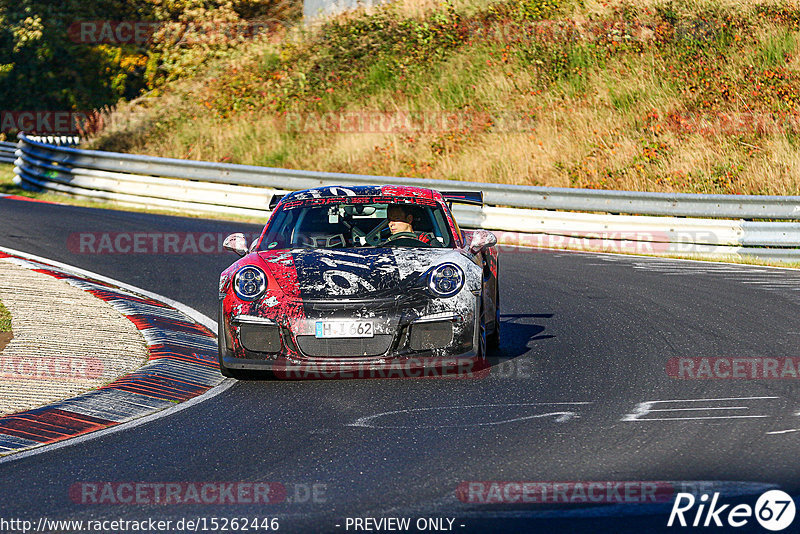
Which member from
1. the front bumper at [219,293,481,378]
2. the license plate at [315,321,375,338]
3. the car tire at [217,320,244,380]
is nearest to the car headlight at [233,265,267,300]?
the front bumper at [219,293,481,378]

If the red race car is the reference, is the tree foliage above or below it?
above

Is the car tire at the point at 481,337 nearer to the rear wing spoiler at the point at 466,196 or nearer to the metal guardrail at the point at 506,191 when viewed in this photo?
the rear wing spoiler at the point at 466,196

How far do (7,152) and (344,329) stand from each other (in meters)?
23.6

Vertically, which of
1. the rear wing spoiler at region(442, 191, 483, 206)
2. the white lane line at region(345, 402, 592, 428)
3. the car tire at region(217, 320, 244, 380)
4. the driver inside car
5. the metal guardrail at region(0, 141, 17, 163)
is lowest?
the white lane line at region(345, 402, 592, 428)

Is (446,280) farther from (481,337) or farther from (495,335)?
(495,335)

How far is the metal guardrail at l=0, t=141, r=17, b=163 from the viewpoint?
92.8ft

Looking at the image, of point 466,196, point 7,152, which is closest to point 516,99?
point 7,152

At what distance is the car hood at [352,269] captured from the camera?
7.79 metres

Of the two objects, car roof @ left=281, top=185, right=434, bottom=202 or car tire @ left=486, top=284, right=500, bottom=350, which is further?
car roof @ left=281, top=185, right=434, bottom=202

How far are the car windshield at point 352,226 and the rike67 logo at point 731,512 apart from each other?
416 centimetres

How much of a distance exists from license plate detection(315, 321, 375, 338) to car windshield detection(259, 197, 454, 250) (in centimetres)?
125

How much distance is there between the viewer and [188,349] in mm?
9289

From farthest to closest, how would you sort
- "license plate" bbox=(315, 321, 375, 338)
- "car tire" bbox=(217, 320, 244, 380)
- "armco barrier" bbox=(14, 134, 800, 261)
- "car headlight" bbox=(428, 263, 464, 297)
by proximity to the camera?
1. "armco barrier" bbox=(14, 134, 800, 261)
2. "car tire" bbox=(217, 320, 244, 380)
3. "car headlight" bbox=(428, 263, 464, 297)
4. "license plate" bbox=(315, 321, 375, 338)

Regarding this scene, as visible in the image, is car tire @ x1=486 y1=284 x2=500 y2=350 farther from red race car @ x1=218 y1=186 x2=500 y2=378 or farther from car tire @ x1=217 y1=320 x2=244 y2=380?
car tire @ x1=217 y1=320 x2=244 y2=380
